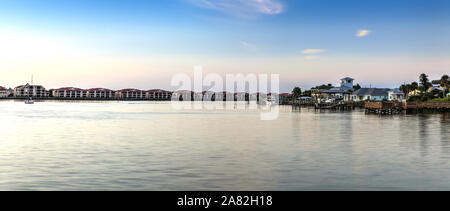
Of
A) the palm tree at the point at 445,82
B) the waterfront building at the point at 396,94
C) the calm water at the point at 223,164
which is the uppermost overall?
the palm tree at the point at 445,82

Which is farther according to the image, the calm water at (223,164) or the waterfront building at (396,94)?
the waterfront building at (396,94)

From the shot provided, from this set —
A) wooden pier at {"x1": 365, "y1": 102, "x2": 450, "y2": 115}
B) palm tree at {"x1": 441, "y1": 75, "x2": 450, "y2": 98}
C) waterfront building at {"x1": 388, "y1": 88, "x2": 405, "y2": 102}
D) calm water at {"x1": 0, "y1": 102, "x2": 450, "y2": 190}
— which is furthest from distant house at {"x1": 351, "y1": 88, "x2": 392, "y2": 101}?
calm water at {"x1": 0, "y1": 102, "x2": 450, "y2": 190}

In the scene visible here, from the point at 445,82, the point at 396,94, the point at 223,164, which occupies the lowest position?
the point at 223,164

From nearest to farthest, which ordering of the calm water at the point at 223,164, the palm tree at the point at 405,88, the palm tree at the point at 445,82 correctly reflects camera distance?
the calm water at the point at 223,164, the palm tree at the point at 445,82, the palm tree at the point at 405,88

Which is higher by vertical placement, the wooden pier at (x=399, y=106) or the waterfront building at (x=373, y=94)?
the waterfront building at (x=373, y=94)

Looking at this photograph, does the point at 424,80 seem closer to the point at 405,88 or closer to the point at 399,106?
the point at 405,88

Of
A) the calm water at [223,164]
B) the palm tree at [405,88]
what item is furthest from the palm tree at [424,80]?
the calm water at [223,164]

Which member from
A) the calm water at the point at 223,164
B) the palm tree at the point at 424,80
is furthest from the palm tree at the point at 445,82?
the calm water at the point at 223,164

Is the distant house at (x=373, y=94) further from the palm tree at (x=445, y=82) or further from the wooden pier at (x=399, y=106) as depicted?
the wooden pier at (x=399, y=106)

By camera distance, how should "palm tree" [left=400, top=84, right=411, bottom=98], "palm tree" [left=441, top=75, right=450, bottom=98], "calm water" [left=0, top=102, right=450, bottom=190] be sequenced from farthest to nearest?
"palm tree" [left=400, top=84, right=411, bottom=98], "palm tree" [left=441, top=75, right=450, bottom=98], "calm water" [left=0, top=102, right=450, bottom=190]

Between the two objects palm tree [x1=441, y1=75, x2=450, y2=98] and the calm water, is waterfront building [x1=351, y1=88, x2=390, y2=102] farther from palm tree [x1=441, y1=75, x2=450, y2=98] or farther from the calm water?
the calm water

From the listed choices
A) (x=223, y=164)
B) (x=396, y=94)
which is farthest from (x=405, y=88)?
(x=223, y=164)

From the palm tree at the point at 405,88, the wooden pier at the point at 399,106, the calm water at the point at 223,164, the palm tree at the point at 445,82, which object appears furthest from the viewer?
the palm tree at the point at 405,88

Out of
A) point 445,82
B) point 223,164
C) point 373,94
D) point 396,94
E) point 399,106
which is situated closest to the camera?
point 223,164
